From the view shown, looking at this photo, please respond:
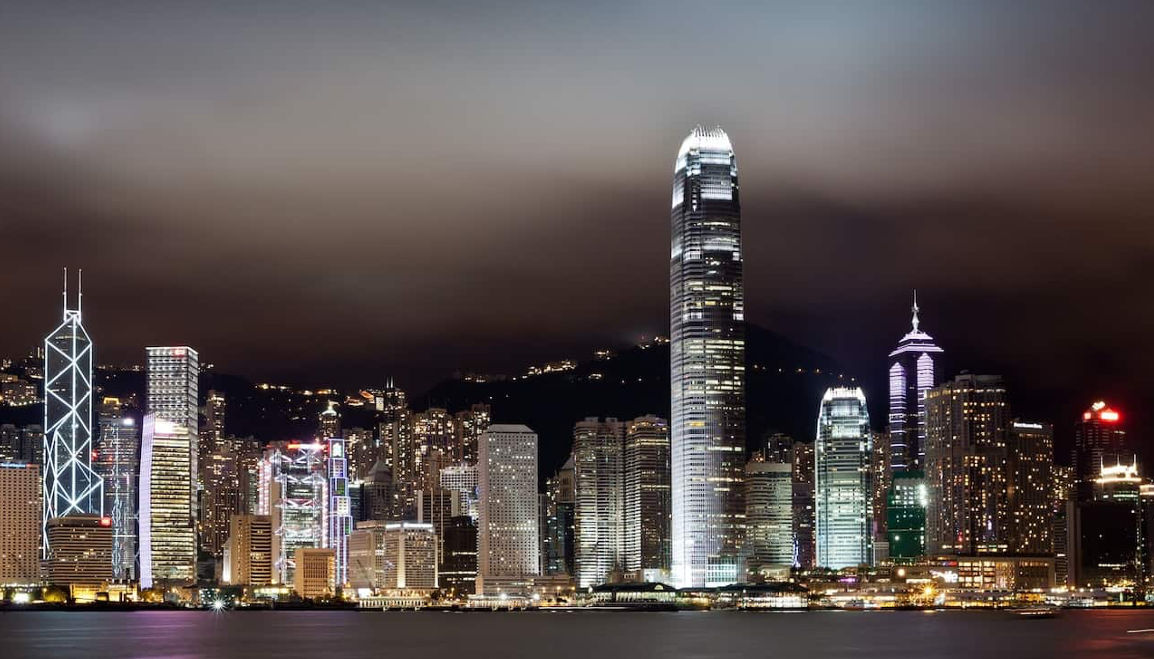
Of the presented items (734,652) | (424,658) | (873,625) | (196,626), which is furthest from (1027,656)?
(196,626)

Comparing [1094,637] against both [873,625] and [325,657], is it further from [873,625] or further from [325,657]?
[325,657]

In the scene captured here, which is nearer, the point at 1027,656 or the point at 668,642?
the point at 1027,656

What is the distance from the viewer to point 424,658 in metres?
122

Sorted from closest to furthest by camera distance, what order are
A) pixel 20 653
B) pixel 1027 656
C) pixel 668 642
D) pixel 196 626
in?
pixel 1027 656
pixel 20 653
pixel 668 642
pixel 196 626

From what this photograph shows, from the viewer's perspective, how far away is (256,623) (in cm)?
19450

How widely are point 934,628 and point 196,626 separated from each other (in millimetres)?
69887

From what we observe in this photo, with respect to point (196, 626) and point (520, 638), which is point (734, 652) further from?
point (196, 626)

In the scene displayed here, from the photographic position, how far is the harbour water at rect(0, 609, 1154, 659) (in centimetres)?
12725

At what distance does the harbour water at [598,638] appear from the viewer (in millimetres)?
127250

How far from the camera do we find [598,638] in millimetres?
147500

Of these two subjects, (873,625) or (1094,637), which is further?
(873,625)

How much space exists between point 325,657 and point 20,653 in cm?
2135

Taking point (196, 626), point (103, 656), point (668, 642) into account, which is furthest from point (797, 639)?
point (196, 626)

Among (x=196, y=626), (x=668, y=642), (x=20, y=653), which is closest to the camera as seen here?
(x=20, y=653)
